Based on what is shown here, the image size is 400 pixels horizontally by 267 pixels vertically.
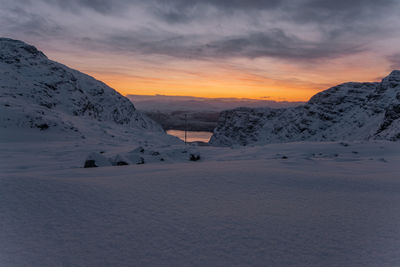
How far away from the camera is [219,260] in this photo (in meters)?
1.39

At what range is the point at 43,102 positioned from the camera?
14.0 metres

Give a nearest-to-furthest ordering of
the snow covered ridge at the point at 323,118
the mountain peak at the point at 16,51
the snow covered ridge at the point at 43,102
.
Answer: the snow covered ridge at the point at 43,102 < the mountain peak at the point at 16,51 < the snow covered ridge at the point at 323,118

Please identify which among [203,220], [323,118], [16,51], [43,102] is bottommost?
[203,220]

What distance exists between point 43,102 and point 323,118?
2902 cm

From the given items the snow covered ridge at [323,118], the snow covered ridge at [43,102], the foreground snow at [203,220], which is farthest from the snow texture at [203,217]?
the snow covered ridge at [323,118]

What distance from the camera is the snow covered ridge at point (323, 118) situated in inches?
990

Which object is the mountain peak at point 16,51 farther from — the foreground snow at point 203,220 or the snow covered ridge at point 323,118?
the snow covered ridge at point 323,118

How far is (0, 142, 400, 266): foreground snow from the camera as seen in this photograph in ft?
4.64

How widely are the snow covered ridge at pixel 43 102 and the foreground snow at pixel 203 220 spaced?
297 inches

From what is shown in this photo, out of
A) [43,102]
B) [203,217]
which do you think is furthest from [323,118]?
[203,217]

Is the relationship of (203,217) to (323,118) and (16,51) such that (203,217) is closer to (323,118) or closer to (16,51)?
(16,51)

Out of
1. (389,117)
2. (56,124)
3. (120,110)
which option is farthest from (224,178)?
(120,110)

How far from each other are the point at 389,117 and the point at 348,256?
58.3 feet

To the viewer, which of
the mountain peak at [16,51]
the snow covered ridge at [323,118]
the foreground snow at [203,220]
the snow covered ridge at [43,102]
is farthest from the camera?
the snow covered ridge at [323,118]
